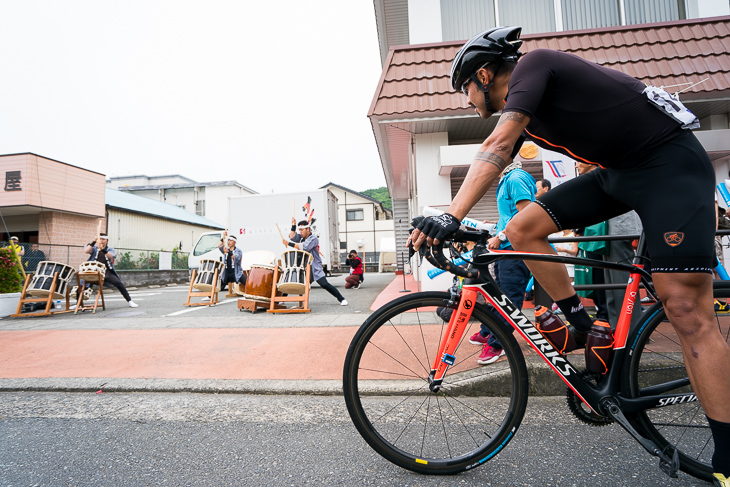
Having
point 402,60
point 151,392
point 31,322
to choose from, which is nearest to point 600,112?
point 151,392

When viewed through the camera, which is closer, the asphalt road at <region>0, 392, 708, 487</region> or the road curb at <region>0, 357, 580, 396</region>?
the asphalt road at <region>0, 392, 708, 487</region>

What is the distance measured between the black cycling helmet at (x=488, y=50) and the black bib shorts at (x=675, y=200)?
27.3 inches

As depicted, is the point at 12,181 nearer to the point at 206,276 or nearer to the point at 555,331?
the point at 206,276

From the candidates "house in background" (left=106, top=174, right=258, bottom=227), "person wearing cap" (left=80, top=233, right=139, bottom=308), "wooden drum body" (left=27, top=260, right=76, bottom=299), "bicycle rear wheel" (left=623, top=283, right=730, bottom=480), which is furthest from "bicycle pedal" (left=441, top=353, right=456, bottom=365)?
"house in background" (left=106, top=174, right=258, bottom=227)

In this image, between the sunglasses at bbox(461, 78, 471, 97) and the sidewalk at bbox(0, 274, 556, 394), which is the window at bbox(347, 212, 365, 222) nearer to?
the sidewalk at bbox(0, 274, 556, 394)

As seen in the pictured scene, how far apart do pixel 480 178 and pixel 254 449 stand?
180 cm

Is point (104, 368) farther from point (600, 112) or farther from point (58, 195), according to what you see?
point (58, 195)

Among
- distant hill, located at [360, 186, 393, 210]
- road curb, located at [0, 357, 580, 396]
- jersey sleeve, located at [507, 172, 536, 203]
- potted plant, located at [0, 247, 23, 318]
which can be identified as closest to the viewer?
road curb, located at [0, 357, 580, 396]

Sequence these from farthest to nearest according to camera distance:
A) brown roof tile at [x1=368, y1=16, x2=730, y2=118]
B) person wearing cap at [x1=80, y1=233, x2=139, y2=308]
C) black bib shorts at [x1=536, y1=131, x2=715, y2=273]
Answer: person wearing cap at [x1=80, y1=233, x2=139, y2=308]
brown roof tile at [x1=368, y1=16, x2=730, y2=118]
black bib shorts at [x1=536, y1=131, x2=715, y2=273]

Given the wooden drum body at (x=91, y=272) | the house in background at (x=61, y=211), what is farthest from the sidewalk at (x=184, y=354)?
the house in background at (x=61, y=211)

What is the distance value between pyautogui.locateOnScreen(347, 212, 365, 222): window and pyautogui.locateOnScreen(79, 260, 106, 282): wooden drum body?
112 ft

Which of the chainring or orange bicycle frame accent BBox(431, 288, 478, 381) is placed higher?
orange bicycle frame accent BBox(431, 288, 478, 381)

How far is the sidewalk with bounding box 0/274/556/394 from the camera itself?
318 centimetres

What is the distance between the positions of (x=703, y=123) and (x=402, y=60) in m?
5.69
